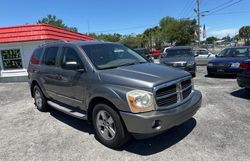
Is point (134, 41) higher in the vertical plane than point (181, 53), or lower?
higher

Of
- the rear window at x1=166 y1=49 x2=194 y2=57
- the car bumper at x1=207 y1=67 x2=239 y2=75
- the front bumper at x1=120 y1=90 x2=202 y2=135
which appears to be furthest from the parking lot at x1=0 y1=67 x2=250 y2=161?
the rear window at x1=166 y1=49 x2=194 y2=57

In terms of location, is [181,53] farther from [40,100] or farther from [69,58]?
[69,58]

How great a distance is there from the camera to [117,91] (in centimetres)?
361

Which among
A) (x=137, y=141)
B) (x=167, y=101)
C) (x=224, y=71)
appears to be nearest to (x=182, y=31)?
(x=224, y=71)

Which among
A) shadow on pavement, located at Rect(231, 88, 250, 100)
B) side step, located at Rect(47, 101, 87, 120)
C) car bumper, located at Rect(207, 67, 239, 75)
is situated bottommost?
shadow on pavement, located at Rect(231, 88, 250, 100)

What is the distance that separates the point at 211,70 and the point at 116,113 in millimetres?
8865

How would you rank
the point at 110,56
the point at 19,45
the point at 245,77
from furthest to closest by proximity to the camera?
1. the point at 19,45
2. the point at 245,77
3. the point at 110,56

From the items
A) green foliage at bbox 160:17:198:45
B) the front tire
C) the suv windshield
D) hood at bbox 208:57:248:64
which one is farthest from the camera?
green foliage at bbox 160:17:198:45

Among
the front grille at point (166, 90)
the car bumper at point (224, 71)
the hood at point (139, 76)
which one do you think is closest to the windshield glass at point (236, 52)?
the car bumper at point (224, 71)

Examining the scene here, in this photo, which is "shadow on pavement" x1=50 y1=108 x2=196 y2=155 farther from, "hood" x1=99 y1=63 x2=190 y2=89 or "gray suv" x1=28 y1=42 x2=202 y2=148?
"hood" x1=99 y1=63 x2=190 y2=89

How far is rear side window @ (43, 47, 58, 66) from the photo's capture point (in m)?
5.49

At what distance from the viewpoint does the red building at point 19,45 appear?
1292cm

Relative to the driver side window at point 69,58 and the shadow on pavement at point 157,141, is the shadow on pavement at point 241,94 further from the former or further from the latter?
the driver side window at point 69,58

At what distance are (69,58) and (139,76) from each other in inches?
75.3
